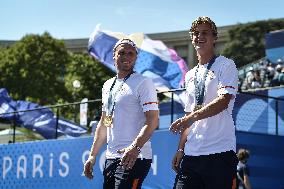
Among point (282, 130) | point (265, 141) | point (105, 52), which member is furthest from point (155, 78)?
point (265, 141)

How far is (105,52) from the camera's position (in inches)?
766

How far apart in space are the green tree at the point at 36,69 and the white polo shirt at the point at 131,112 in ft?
146

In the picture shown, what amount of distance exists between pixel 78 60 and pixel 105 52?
34.5 metres

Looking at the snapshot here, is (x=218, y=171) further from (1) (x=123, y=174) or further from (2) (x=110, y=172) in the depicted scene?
(2) (x=110, y=172)

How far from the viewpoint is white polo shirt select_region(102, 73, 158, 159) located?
15.8 ft

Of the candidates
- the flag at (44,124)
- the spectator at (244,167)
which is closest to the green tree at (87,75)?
the flag at (44,124)

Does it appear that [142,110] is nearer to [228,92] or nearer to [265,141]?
[228,92]

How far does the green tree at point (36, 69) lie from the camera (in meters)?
51.1

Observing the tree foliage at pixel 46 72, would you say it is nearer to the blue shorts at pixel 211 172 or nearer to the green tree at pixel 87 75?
the green tree at pixel 87 75

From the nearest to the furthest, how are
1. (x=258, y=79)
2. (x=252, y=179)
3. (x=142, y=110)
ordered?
1. (x=142, y=110)
2. (x=252, y=179)
3. (x=258, y=79)

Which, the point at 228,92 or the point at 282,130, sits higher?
the point at 228,92

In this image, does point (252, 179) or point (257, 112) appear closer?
point (252, 179)

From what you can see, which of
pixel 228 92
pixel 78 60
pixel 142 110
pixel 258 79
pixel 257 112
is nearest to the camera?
pixel 228 92

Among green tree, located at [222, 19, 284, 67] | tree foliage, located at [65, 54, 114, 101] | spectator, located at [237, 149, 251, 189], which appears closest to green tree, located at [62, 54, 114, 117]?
tree foliage, located at [65, 54, 114, 101]
